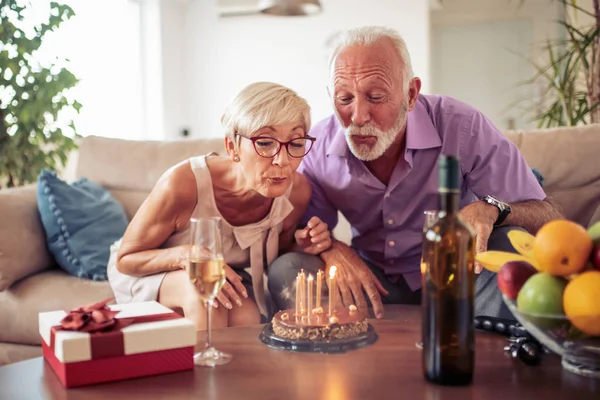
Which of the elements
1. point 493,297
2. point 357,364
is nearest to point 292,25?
point 493,297

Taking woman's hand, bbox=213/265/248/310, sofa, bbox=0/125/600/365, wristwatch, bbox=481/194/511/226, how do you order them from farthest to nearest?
1. sofa, bbox=0/125/600/365
2. wristwatch, bbox=481/194/511/226
3. woman's hand, bbox=213/265/248/310

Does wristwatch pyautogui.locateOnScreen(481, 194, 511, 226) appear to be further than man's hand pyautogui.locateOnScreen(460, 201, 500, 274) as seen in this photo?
Yes

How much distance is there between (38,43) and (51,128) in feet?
1.43

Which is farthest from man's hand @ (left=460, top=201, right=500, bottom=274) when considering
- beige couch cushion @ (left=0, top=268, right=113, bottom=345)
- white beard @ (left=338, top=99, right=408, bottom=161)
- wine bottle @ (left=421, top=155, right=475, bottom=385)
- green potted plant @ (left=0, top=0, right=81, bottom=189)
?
green potted plant @ (left=0, top=0, right=81, bottom=189)

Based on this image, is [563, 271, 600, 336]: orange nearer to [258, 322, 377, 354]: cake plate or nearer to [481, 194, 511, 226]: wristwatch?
[258, 322, 377, 354]: cake plate

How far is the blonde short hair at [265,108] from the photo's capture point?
1724mm

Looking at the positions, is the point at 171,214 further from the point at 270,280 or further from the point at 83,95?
the point at 83,95

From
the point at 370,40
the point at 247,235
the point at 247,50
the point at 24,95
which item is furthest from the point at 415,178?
the point at 247,50

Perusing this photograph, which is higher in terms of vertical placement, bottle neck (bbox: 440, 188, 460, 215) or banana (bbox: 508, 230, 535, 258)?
bottle neck (bbox: 440, 188, 460, 215)

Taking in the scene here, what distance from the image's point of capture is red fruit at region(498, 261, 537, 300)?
1104 millimetres

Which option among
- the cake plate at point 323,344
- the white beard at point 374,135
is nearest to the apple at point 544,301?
the cake plate at point 323,344

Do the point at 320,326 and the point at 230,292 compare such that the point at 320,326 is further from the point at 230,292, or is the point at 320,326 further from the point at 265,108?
the point at 265,108

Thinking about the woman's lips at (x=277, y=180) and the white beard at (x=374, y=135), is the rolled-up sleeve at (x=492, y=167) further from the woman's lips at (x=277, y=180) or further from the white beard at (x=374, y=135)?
the woman's lips at (x=277, y=180)

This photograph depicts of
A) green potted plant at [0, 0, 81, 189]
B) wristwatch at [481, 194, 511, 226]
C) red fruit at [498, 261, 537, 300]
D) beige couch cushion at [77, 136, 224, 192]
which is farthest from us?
green potted plant at [0, 0, 81, 189]
